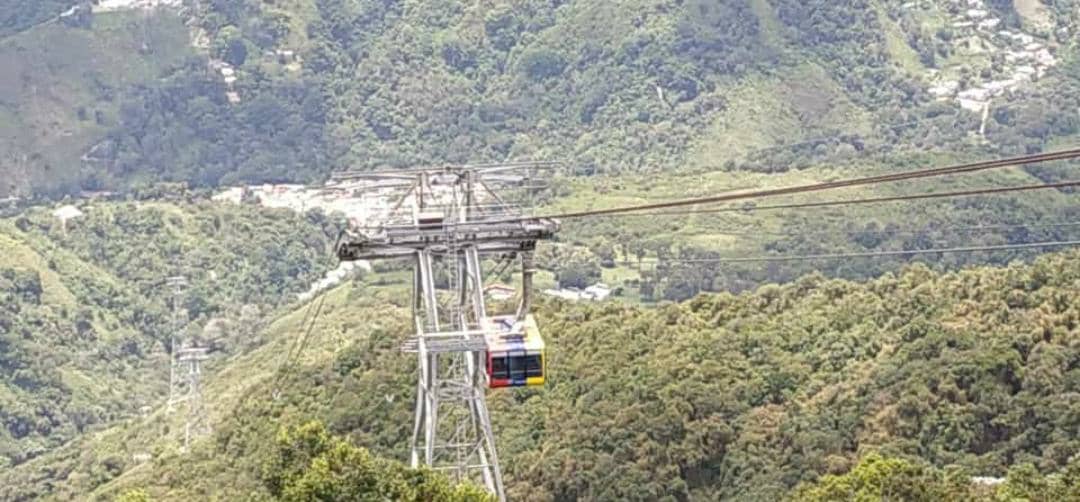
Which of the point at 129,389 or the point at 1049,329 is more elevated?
the point at 1049,329

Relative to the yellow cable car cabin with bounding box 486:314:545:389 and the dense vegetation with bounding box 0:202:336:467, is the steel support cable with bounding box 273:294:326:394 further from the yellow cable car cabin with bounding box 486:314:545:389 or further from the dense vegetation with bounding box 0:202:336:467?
the yellow cable car cabin with bounding box 486:314:545:389

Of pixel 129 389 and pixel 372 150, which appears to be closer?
pixel 129 389

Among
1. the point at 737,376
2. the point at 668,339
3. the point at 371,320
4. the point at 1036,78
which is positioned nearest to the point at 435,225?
the point at 737,376

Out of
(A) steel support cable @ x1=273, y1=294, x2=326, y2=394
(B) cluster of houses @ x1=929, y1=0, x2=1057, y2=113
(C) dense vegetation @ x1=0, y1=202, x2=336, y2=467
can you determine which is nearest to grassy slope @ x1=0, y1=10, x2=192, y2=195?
(C) dense vegetation @ x1=0, y1=202, x2=336, y2=467

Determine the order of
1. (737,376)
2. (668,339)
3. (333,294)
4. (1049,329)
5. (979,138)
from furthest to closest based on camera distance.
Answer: (979,138) < (333,294) < (668,339) < (737,376) < (1049,329)

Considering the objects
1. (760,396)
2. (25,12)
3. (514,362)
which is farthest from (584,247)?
(25,12)

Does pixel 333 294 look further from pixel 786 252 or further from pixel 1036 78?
pixel 1036 78

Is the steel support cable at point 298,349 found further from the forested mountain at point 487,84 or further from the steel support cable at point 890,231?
the forested mountain at point 487,84
